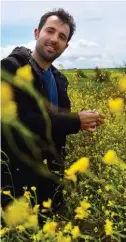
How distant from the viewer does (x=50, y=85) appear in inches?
121

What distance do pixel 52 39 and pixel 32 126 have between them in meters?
0.64

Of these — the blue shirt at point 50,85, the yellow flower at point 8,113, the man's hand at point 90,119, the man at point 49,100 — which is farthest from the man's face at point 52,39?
the yellow flower at point 8,113

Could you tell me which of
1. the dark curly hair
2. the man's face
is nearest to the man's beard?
the man's face

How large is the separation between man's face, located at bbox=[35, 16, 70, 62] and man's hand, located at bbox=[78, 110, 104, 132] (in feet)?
1.75

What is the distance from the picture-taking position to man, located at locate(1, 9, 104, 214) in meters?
2.62

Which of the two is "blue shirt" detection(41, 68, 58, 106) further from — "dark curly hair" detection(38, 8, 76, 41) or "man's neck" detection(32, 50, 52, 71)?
"dark curly hair" detection(38, 8, 76, 41)

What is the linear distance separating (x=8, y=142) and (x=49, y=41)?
2.26 ft

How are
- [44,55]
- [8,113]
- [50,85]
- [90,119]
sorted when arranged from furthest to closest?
[50,85] < [44,55] < [90,119] < [8,113]

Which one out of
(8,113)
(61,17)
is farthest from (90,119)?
(8,113)

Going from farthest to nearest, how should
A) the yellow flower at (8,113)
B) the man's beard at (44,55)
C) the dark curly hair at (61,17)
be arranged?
the dark curly hair at (61,17)
the man's beard at (44,55)
the yellow flower at (8,113)

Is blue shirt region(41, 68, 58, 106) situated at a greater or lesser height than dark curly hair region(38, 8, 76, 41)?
lesser

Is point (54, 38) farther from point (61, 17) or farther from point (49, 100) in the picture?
point (49, 100)

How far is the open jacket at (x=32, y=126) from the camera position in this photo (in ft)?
8.61

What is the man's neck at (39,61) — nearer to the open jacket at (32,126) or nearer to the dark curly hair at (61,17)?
the open jacket at (32,126)
